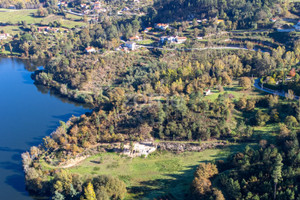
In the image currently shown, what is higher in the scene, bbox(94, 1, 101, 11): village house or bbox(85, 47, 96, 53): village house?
bbox(94, 1, 101, 11): village house

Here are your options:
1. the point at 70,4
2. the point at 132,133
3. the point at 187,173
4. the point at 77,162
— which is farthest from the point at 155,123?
the point at 70,4

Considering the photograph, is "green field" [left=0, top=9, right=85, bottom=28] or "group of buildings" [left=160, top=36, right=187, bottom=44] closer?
"group of buildings" [left=160, top=36, right=187, bottom=44]

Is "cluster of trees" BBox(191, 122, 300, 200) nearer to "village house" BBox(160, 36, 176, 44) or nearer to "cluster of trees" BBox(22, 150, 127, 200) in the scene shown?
"cluster of trees" BBox(22, 150, 127, 200)

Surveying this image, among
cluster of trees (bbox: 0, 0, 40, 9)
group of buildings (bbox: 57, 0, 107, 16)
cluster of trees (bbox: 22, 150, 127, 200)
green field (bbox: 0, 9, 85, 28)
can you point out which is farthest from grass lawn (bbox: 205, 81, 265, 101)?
cluster of trees (bbox: 0, 0, 40, 9)

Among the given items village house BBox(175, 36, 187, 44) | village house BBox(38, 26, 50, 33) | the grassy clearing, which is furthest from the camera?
the grassy clearing

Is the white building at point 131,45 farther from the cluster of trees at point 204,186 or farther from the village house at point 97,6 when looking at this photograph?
the cluster of trees at point 204,186

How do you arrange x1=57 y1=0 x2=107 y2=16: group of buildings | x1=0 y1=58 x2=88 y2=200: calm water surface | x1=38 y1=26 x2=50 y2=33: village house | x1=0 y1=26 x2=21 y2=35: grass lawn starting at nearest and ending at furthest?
x1=0 y1=58 x2=88 y2=200: calm water surface
x1=38 y1=26 x2=50 y2=33: village house
x1=0 y1=26 x2=21 y2=35: grass lawn
x1=57 y1=0 x2=107 y2=16: group of buildings
